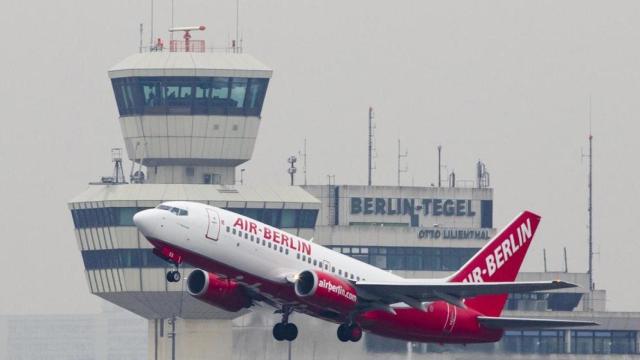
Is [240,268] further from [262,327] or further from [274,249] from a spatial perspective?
[262,327]

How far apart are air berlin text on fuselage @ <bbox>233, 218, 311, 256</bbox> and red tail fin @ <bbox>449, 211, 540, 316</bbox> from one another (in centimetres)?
1388

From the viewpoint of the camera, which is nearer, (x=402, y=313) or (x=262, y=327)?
(x=402, y=313)

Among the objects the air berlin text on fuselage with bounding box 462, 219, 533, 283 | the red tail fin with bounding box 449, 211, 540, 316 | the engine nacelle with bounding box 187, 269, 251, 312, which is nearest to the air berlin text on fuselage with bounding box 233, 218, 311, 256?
the engine nacelle with bounding box 187, 269, 251, 312

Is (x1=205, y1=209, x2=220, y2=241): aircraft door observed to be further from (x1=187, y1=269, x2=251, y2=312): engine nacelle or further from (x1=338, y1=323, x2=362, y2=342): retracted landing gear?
(x1=338, y1=323, x2=362, y2=342): retracted landing gear

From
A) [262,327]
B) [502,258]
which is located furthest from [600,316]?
[502,258]

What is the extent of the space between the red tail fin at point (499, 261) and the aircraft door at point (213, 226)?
20441 millimetres

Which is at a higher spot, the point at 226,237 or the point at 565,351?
the point at 226,237

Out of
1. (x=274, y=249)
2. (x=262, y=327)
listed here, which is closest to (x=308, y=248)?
(x=274, y=249)

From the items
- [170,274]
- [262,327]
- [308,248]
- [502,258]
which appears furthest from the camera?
[262,327]

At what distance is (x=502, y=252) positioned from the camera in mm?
136250

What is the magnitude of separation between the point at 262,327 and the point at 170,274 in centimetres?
7728

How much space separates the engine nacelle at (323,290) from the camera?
119750mm

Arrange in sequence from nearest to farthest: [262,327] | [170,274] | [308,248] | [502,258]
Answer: [170,274]
[308,248]
[502,258]
[262,327]

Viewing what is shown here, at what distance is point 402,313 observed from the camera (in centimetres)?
12656
